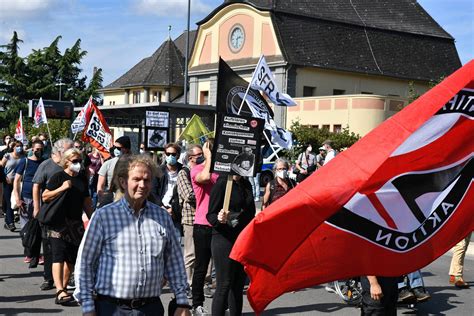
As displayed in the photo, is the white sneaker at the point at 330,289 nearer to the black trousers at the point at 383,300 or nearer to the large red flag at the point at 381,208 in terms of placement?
the black trousers at the point at 383,300

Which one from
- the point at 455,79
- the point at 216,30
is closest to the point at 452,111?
the point at 455,79

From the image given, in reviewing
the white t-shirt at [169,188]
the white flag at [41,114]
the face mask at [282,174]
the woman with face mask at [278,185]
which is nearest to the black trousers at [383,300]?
the white t-shirt at [169,188]

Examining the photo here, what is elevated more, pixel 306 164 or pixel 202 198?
pixel 202 198

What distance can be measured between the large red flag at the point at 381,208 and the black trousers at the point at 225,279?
2.26 metres

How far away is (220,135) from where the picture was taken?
7273 millimetres

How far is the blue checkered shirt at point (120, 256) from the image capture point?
14.5 ft

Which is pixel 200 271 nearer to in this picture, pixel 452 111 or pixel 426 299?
pixel 426 299

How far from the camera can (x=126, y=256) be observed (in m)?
4.45

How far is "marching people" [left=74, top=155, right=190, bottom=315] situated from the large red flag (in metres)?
0.48

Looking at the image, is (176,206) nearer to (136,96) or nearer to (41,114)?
(41,114)

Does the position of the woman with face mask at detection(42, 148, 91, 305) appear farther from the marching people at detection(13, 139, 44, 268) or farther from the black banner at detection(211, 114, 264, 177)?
the marching people at detection(13, 139, 44, 268)

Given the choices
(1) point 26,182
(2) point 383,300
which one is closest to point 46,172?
(1) point 26,182

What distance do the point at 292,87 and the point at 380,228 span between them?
1758 inches

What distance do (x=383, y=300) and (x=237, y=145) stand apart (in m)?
2.01
